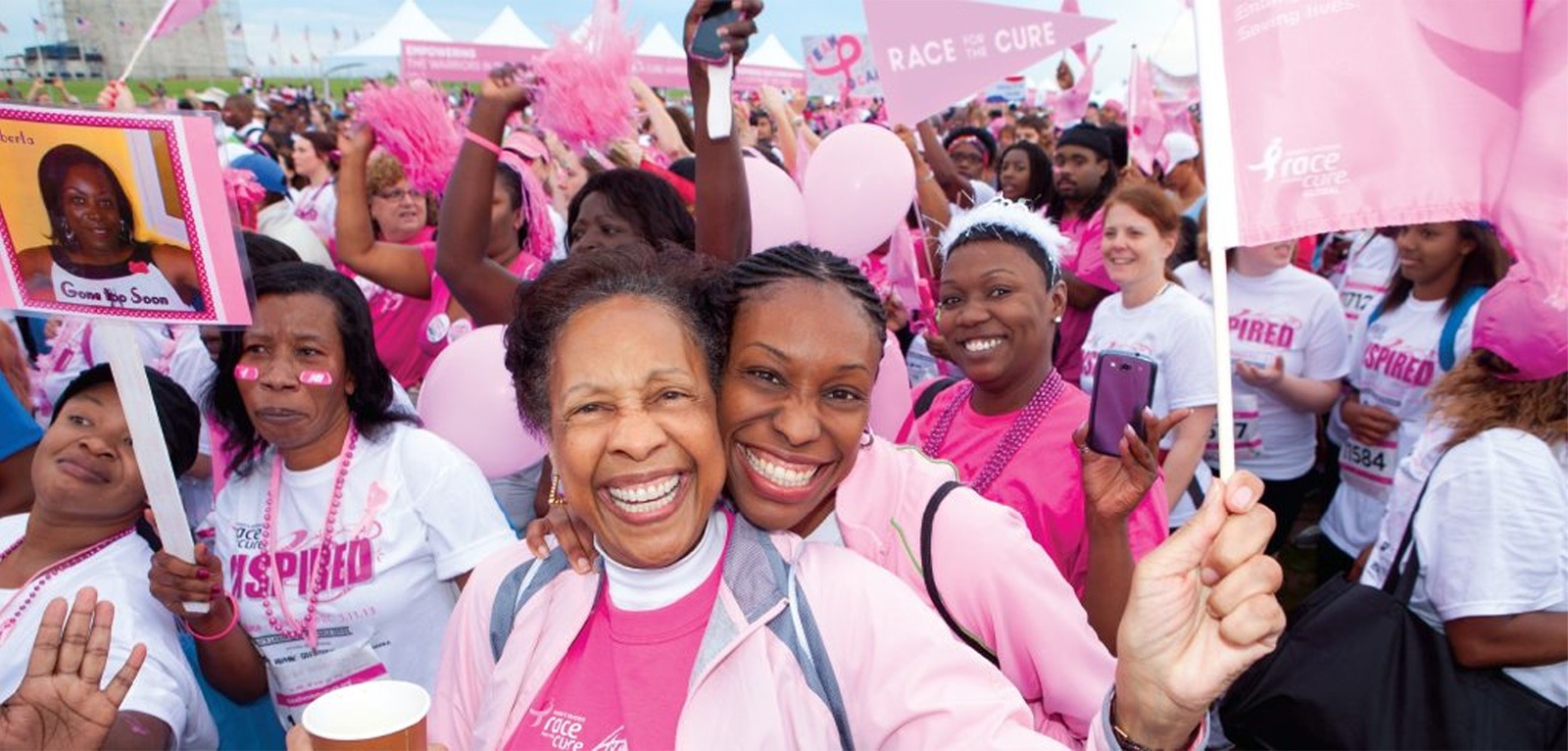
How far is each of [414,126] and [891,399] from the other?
86.5 inches

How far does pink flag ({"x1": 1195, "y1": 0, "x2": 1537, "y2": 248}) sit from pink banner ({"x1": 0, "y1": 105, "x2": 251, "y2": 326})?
1794mm

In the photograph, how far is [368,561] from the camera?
2342mm

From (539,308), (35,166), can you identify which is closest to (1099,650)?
(539,308)

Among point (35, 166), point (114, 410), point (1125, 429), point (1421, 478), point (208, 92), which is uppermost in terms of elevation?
point (208, 92)

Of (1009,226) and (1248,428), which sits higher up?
(1009,226)

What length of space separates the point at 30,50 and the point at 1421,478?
A: 3.28 metres

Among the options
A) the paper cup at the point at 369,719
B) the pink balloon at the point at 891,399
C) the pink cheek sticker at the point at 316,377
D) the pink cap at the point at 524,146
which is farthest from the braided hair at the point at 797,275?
the pink cap at the point at 524,146

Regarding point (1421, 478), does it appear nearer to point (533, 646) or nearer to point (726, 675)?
point (726, 675)

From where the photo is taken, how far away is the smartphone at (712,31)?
2402 mm

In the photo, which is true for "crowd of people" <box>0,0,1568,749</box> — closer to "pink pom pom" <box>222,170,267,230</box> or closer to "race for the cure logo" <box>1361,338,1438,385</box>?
"race for the cure logo" <box>1361,338,1438,385</box>

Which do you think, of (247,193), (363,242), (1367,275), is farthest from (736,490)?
(1367,275)

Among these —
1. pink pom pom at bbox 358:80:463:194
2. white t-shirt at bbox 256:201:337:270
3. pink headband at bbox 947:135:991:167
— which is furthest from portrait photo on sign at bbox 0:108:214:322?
pink headband at bbox 947:135:991:167

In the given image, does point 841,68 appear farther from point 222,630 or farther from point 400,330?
point 222,630

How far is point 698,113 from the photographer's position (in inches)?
101
